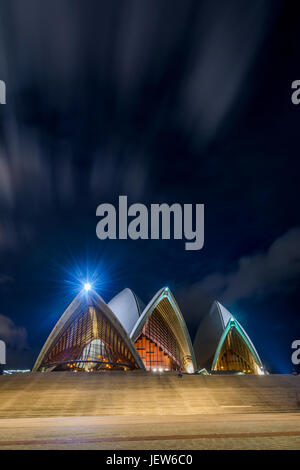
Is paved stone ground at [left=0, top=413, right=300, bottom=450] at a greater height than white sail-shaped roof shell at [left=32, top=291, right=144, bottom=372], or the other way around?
white sail-shaped roof shell at [left=32, top=291, right=144, bottom=372]

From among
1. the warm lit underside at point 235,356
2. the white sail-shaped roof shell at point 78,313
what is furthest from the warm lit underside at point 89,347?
the warm lit underside at point 235,356

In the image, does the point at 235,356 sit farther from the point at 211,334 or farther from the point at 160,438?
the point at 160,438

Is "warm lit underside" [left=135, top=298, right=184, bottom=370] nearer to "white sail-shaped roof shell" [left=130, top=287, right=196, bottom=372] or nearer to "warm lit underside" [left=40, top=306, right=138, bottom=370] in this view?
"white sail-shaped roof shell" [left=130, top=287, right=196, bottom=372]

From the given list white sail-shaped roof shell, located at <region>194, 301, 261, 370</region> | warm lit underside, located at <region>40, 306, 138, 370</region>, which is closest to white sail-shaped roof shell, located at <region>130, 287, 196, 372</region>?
warm lit underside, located at <region>40, 306, 138, 370</region>

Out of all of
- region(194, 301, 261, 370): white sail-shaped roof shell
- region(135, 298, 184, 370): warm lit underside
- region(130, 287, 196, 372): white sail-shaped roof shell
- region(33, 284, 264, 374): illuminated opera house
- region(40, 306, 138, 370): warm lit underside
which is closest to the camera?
region(33, 284, 264, 374): illuminated opera house

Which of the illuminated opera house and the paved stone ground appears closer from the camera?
the paved stone ground

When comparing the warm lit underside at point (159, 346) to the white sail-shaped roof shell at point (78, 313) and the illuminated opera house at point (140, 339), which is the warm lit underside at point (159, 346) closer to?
the illuminated opera house at point (140, 339)

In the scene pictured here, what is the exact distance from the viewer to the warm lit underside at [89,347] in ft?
83.0

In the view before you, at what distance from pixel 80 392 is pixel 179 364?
22.4 m

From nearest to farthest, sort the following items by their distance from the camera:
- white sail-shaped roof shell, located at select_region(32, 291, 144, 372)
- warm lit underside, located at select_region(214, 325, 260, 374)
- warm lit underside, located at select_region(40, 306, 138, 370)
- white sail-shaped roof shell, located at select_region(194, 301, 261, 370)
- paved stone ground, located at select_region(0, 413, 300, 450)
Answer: paved stone ground, located at select_region(0, 413, 300, 450) → white sail-shaped roof shell, located at select_region(32, 291, 144, 372) → warm lit underside, located at select_region(40, 306, 138, 370) → white sail-shaped roof shell, located at select_region(194, 301, 261, 370) → warm lit underside, located at select_region(214, 325, 260, 374)

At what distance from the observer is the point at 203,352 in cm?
3341

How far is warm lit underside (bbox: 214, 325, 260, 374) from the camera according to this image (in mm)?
32750
